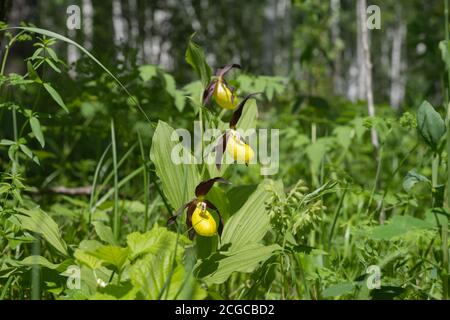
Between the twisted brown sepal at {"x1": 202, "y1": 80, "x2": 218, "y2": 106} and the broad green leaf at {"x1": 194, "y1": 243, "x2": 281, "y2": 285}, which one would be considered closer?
the broad green leaf at {"x1": 194, "y1": 243, "x2": 281, "y2": 285}

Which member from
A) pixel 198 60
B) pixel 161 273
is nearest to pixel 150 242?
pixel 161 273

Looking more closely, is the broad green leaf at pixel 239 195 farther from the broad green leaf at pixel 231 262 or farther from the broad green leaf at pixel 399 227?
the broad green leaf at pixel 399 227

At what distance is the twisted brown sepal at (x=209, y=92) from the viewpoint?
1438mm

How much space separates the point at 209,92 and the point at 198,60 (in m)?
0.10

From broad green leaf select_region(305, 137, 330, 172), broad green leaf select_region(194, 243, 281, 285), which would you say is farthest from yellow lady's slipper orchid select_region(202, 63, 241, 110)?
broad green leaf select_region(305, 137, 330, 172)

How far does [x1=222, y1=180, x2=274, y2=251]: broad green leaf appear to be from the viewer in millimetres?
1444

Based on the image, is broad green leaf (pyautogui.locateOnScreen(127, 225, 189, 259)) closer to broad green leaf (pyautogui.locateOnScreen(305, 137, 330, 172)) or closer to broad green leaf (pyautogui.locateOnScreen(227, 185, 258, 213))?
broad green leaf (pyautogui.locateOnScreen(227, 185, 258, 213))

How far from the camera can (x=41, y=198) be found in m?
2.50

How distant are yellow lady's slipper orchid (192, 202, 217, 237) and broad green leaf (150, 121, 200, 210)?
9 centimetres

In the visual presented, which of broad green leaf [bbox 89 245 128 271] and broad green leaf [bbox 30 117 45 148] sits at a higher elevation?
broad green leaf [bbox 30 117 45 148]

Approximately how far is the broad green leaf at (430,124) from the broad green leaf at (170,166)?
62cm

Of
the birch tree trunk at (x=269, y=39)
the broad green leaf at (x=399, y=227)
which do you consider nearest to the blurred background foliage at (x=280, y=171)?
the broad green leaf at (x=399, y=227)
